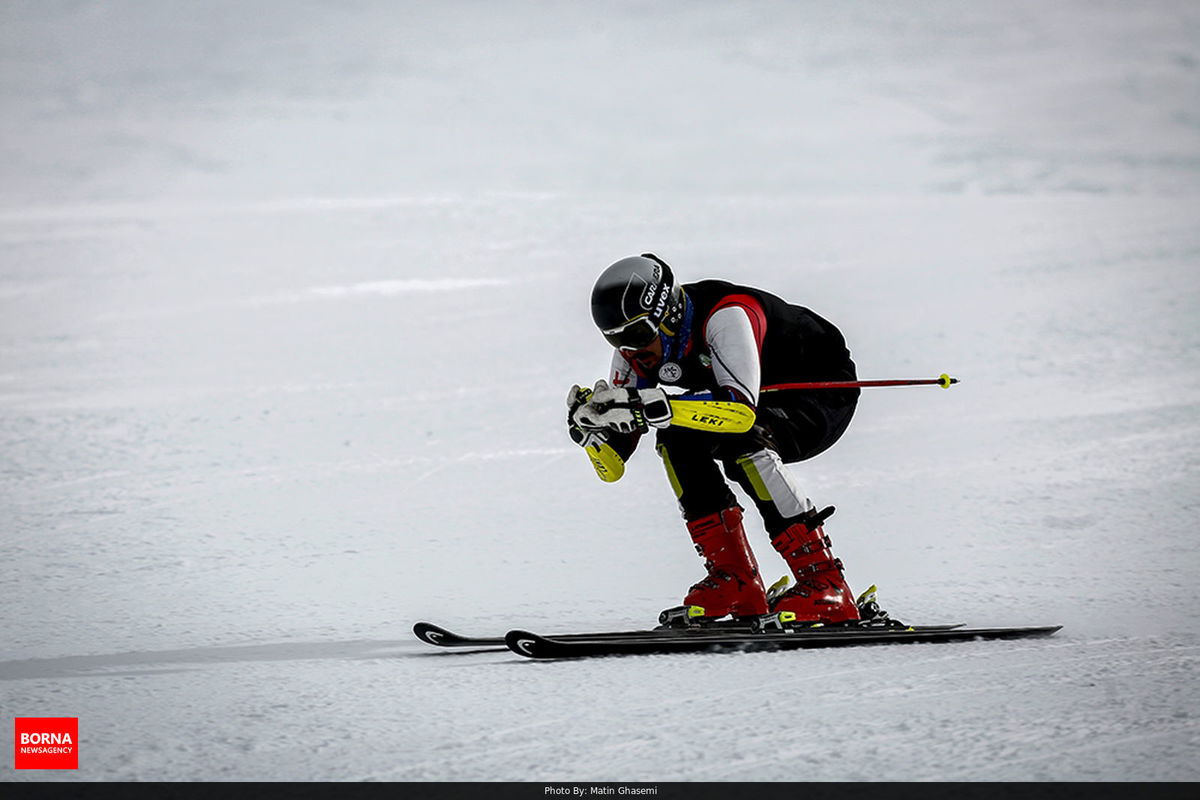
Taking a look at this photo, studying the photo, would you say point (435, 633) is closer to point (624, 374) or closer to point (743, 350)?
point (624, 374)

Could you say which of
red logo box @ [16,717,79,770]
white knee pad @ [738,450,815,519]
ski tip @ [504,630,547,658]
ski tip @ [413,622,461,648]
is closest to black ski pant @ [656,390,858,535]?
white knee pad @ [738,450,815,519]

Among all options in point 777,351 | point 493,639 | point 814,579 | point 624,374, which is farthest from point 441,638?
point 777,351

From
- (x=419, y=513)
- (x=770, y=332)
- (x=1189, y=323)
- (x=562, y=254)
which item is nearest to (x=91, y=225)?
(x=562, y=254)

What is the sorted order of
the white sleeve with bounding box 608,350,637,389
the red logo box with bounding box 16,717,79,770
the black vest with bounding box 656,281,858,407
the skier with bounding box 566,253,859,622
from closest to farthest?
1. the red logo box with bounding box 16,717,79,770
2. the skier with bounding box 566,253,859,622
3. the black vest with bounding box 656,281,858,407
4. the white sleeve with bounding box 608,350,637,389

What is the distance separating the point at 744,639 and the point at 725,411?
26.9 inches

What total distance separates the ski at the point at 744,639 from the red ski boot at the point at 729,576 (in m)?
0.21

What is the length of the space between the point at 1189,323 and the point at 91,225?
11.4 m

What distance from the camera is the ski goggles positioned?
12.7 ft

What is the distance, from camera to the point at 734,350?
12.7 feet

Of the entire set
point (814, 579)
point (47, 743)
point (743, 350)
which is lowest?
point (47, 743)

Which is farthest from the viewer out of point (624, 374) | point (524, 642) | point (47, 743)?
point (624, 374)

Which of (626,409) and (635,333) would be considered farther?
(635,333)

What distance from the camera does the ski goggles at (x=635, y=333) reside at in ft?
12.7

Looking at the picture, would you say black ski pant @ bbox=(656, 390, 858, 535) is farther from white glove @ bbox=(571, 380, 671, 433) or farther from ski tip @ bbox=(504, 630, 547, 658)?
ski tip @ bbox=(504, 630, 547, 658)
